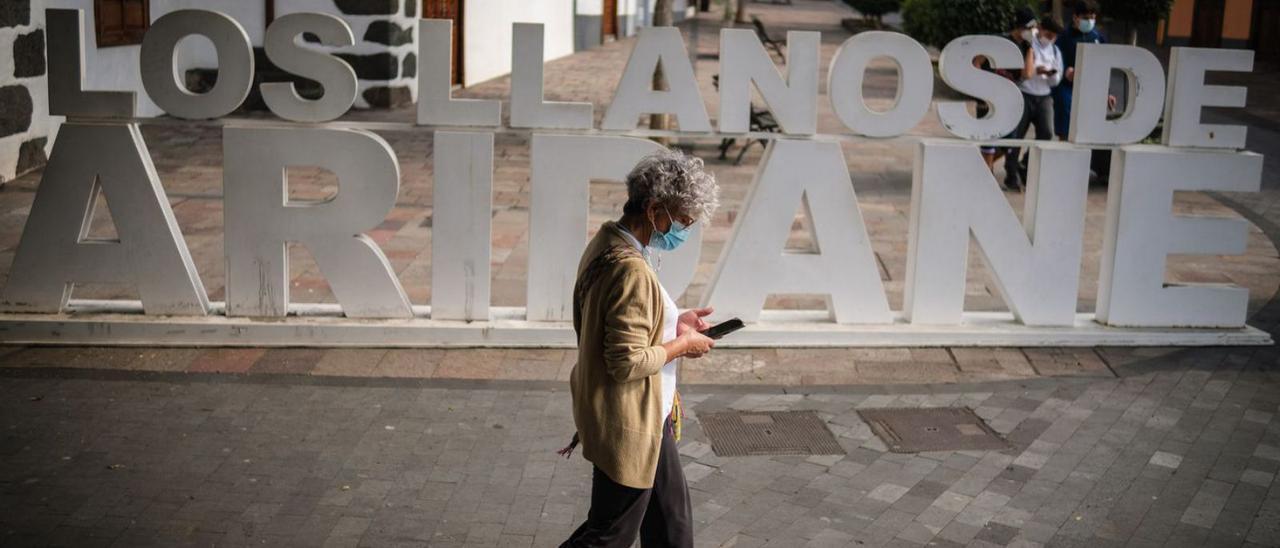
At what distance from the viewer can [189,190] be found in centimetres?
1092

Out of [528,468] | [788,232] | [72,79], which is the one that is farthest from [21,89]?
[528,468]

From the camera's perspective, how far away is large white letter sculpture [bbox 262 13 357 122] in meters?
6.75

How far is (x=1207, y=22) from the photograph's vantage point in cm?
3181

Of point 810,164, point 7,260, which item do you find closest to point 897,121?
point 810,164

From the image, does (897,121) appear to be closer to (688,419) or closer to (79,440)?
(688,419)

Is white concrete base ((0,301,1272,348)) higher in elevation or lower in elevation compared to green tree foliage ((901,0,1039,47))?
lower

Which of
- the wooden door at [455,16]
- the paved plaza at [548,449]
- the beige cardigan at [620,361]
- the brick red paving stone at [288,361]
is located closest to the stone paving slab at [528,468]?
the paved plaza at [548,449]

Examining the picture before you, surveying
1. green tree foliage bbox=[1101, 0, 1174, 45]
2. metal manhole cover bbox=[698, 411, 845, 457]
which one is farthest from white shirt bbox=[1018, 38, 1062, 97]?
metal manhole cover bbox=[698, 411, 845, 457]

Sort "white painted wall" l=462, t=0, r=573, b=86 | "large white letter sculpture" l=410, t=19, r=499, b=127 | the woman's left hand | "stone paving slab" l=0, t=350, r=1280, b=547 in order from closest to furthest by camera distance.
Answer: the woman's left hand, "stone paving slab" l=0, t=350, r=1280, b=547, "large white letter sculpture" l=410, t=19, r=499, b=127, "white painted wall" l=462, t=0, r=573, b=86

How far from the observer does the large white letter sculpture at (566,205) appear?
7016mm

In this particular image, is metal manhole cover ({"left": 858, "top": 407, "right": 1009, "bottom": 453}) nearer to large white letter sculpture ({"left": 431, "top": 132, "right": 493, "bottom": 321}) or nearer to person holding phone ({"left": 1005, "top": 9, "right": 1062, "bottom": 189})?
large white letter sculpture ({"left": 431, "top": 132, "right": 493, "bottom": 321})

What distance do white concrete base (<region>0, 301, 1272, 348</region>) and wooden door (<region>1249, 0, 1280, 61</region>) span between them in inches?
1003

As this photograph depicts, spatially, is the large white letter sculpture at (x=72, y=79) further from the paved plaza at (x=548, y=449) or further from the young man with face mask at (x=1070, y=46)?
the young man with face mask at (x=1070, y=46)

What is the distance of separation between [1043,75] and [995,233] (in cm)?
510
